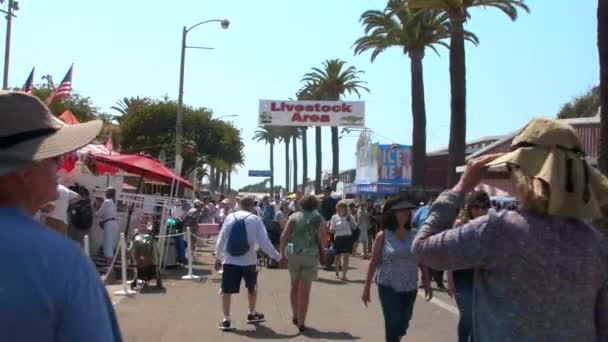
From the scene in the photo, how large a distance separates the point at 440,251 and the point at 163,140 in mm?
50903

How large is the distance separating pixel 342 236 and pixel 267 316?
22.2 feet

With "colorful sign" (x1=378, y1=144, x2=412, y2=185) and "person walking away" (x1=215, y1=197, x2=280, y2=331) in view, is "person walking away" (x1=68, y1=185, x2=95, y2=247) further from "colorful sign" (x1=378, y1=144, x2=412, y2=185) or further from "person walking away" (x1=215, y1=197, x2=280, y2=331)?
"colorful sign" (x1=378, y1=144, x2=412, y2=185)

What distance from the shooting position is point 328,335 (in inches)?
389

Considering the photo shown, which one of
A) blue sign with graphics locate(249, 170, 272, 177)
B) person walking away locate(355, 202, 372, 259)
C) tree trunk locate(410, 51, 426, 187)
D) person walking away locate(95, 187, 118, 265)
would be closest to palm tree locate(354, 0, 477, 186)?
tree trunk locate(410, 51, 426, 187)

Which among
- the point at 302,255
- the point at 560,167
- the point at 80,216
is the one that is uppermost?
the point at 560,167

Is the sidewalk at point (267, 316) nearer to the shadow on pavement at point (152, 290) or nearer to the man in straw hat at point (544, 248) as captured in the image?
the shadow on pavement at point (152, 290)

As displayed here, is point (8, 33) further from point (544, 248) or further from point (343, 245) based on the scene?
point (544, 248)

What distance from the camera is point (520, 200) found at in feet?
10.4

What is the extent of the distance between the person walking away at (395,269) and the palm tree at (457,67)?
19.9 metres

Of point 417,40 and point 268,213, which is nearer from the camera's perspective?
point 268,213

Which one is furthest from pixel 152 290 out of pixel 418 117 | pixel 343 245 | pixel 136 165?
pixel 418 117

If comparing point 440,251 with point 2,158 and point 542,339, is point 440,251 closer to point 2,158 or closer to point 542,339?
point 542,339

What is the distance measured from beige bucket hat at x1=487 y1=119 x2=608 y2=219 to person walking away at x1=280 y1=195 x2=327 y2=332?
7123 millimetres

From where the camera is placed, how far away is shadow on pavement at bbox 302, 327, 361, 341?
965cm
